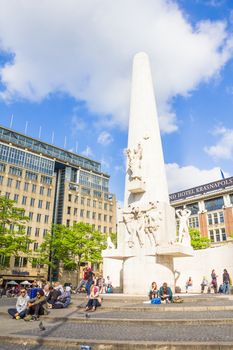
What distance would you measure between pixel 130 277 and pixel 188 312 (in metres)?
7.58

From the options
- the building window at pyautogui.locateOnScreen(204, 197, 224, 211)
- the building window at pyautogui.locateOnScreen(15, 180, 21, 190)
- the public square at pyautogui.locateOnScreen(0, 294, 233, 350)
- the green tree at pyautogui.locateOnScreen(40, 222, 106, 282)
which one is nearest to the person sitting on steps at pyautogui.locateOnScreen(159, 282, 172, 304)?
the public square at pyautogui.locateOnScreen(0, 294, 233, 350)

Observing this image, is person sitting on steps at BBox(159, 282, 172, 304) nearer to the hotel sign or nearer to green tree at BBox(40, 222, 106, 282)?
green tree at BBox(40, 222, 106, 282)

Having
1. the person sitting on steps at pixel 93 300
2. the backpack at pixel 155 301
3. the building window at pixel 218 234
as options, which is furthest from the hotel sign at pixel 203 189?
the person sitting on steps at pixel 93 300

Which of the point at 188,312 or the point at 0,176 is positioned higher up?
the point at 0,176

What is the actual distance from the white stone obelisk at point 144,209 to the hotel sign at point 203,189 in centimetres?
4800

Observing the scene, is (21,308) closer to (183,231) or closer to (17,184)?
(183,231)

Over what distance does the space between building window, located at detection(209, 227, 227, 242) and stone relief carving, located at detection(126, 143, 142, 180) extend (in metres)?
46.4

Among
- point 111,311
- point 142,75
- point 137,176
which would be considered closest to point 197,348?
point 111,311

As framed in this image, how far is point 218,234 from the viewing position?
61125 mm

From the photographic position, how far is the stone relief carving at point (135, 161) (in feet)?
63.7

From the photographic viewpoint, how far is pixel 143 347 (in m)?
5.91

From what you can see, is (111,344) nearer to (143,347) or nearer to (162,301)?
(143,347)

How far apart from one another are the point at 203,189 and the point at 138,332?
64459 millimetres

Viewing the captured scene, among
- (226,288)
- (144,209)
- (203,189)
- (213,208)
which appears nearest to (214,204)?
(213,208)
